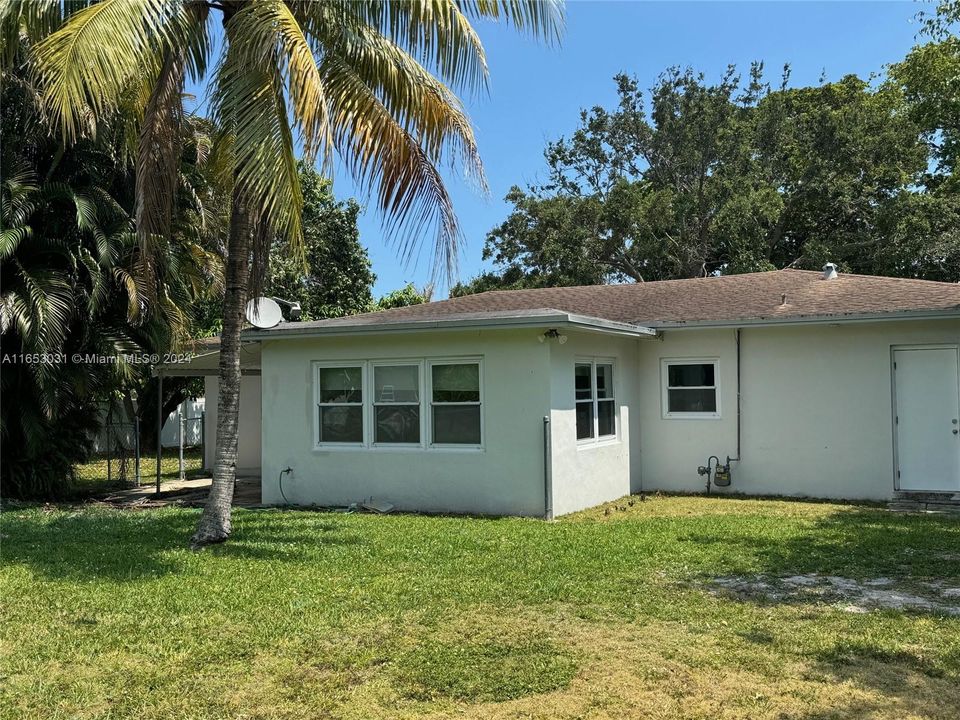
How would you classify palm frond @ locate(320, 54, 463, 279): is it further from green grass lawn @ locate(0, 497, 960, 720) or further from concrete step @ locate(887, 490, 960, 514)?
concrete step @ locate(887, 490, 960, 514)

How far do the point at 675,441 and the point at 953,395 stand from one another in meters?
4.15

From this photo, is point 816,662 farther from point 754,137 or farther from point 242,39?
point 754,137

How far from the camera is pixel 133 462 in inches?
891

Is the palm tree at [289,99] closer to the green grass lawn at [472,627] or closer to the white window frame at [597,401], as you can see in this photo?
the green grass lawn at [472,627]

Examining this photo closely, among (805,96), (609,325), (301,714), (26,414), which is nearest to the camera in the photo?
(301,714)

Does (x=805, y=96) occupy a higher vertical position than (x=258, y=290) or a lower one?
higher

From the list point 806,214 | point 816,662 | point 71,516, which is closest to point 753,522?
point 816,662

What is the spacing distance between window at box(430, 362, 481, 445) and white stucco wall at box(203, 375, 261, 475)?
7956 millimetres

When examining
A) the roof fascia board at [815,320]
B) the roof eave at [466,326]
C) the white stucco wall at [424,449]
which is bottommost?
the white stucco wall at [424,449]

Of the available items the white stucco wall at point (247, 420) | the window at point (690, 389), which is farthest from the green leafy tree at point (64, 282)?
the window at point (690, 389)

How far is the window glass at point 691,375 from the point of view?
13641 millimetres

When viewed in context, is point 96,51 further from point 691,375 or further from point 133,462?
point 133,462

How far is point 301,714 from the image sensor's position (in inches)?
173

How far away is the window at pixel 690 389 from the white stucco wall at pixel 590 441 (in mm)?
555
